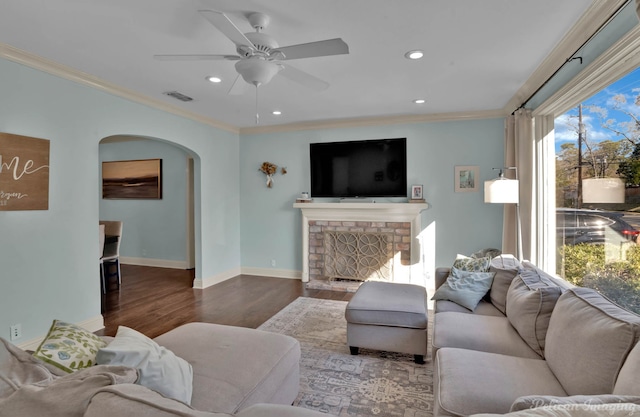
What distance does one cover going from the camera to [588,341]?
Answer: 1.47 meters

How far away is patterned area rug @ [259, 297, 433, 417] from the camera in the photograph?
217 cm

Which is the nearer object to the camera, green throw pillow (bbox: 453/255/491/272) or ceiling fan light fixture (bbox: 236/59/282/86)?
ceiling fan light fixture (bbox: 236/59/282/86)

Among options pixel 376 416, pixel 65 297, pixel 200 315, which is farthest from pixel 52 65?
pixel 376 416

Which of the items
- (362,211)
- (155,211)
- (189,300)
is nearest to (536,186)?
(362,211)

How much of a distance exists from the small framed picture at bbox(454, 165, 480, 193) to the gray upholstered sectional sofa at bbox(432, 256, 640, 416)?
2.48 metres

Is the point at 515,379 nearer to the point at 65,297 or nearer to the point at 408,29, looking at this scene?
the point at 408,29

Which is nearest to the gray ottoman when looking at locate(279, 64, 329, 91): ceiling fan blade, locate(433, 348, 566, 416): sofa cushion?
locate(433, 348, 566, 416): sofa cushion

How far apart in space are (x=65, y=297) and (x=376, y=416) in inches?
119

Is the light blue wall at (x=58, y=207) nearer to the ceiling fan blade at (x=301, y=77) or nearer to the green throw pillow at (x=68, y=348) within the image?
the green throw pillow at (x=68, y=348)

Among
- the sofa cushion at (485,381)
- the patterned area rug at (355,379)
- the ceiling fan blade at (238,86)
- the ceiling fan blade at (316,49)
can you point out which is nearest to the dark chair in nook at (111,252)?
the patterned area rug at (355,379)

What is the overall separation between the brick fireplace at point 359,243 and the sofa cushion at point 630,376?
3.65 metres

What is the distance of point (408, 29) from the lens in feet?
8.02

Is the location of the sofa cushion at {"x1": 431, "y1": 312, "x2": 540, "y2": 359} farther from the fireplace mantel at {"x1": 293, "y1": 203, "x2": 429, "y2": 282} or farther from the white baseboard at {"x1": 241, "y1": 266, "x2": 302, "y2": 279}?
the white baseboard at {"x1": 241, "y1": 266, "x2": 302, "y2": 279}

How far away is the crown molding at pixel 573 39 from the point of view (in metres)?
2.10
